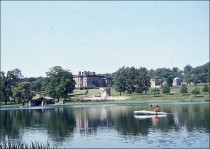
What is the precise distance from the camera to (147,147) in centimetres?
3838

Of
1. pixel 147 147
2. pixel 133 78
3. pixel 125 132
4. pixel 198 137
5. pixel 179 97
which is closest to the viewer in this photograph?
pixel 147 147

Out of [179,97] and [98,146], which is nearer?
[98,146]

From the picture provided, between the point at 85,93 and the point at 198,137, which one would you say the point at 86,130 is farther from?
the point at 85,93

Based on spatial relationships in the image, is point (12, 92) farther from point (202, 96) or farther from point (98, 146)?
point (98, 146)

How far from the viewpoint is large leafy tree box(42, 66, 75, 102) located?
552ft

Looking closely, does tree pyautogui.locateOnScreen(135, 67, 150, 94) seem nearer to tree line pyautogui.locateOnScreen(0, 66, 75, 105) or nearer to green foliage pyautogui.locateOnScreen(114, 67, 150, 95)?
green foliage pyautogui.locateOnScreen(114, 67, 150, 95)

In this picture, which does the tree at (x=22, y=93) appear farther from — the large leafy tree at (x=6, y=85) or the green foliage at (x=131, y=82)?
the green foliage at (x=131, y=82)

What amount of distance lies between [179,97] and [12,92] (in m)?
78.0

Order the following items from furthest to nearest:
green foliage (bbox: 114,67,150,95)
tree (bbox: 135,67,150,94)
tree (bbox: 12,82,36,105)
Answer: tree (bbox: 135,67,150,94), green foliage (bbox: 114,67,150,95), tree (bbox: 12,82,36,105)

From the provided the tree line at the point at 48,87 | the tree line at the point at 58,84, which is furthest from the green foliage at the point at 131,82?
the tree line at the point at 48,87

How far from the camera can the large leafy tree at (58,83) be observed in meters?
168

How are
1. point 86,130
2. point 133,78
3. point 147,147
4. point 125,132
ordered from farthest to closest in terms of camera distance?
1. point 133,78
2. point 86,130
3. point 125,132
4. point 147,147

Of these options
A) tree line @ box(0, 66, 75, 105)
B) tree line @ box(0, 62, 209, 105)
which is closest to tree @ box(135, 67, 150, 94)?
tree line @ box(0, 62, 209, 105)

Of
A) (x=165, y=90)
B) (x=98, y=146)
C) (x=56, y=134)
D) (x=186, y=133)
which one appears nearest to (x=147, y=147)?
(x=98, y=146)
